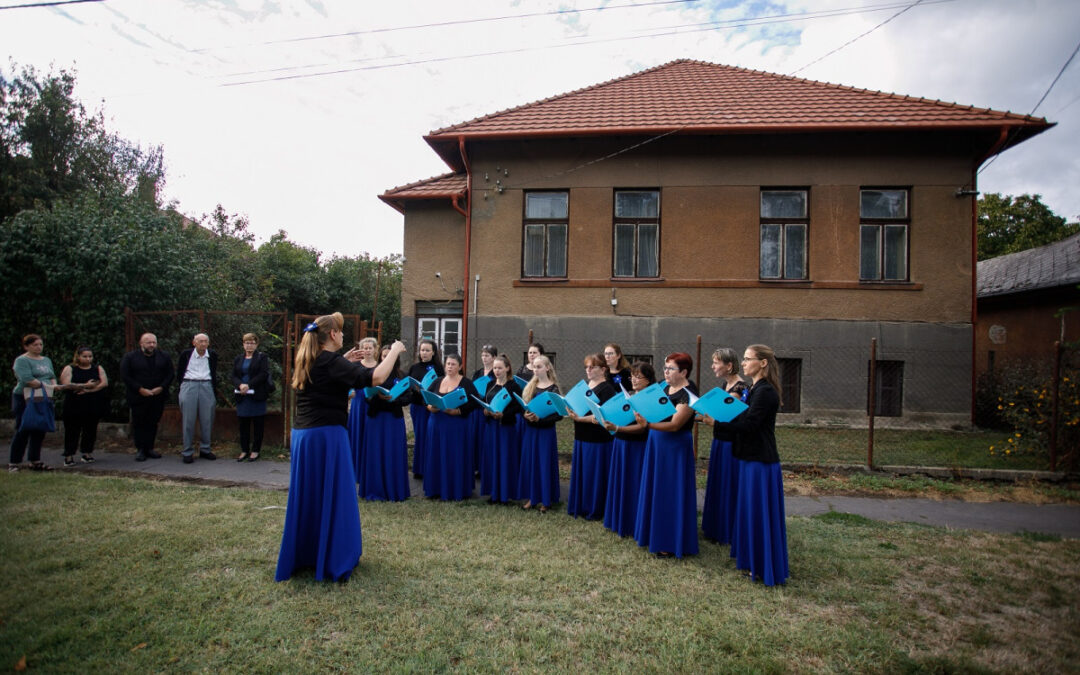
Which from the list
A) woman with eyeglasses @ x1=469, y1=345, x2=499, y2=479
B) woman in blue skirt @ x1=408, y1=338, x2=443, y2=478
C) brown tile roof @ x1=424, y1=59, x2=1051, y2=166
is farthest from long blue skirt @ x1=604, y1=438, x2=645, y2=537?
brown tile roof @ x1=424, y1=59, x2=1051, y2=166

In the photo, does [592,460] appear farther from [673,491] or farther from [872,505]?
[872,505]

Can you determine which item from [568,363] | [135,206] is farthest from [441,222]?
[135,206]

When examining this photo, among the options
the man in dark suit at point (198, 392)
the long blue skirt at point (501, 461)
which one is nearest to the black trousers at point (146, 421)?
the man in dark suit at point (198, 392)

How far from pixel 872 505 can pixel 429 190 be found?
11.6 m

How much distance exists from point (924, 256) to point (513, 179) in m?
9.33

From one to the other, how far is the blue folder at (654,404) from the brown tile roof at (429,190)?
9.90m

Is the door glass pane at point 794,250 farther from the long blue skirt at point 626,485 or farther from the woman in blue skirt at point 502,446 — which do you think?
the long blue skirt at point 626,485

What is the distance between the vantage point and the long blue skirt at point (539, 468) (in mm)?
6410

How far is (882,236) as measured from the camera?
496 inches

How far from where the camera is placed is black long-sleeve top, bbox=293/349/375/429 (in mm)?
4250

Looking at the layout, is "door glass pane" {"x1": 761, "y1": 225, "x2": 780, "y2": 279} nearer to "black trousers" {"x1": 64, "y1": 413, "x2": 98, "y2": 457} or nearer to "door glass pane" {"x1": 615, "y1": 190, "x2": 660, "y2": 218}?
"door glass pane" {"x1": 615, "y1": 190, "x2": 660, "y2": 218}

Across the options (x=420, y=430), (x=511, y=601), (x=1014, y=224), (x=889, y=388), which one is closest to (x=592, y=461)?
(x=511, y=601)

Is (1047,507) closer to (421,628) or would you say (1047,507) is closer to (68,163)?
(421,628)

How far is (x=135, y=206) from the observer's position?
1195 centimetres
